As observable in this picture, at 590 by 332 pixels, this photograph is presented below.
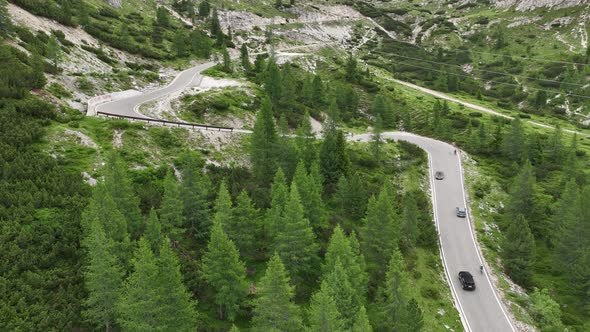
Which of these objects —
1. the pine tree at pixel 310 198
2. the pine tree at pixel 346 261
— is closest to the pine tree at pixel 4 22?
the pine tree at pixel 310 198

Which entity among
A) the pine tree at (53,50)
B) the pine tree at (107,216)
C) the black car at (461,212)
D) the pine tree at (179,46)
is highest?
the pine tree at (53,50)

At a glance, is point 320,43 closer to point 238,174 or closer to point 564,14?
point 564,14

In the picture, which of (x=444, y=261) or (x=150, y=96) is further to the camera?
(x=150, y=96)

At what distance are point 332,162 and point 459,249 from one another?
22.7 m

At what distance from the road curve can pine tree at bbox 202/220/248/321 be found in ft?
85.6

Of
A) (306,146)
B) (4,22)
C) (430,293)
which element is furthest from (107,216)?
(4,22)

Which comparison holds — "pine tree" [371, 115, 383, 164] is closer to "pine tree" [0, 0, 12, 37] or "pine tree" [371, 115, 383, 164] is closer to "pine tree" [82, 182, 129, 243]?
"pine tree" [82, 182, 129, 243]

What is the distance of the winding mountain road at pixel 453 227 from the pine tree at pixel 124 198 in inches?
1013

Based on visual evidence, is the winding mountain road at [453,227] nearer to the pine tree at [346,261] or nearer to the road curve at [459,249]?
the road curve at [459,249]

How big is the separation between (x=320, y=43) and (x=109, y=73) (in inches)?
4640

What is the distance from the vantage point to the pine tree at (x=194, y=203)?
4144 cm

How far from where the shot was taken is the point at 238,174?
185ft

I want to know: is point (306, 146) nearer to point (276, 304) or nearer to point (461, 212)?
point (461, 212)

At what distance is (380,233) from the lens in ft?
140
